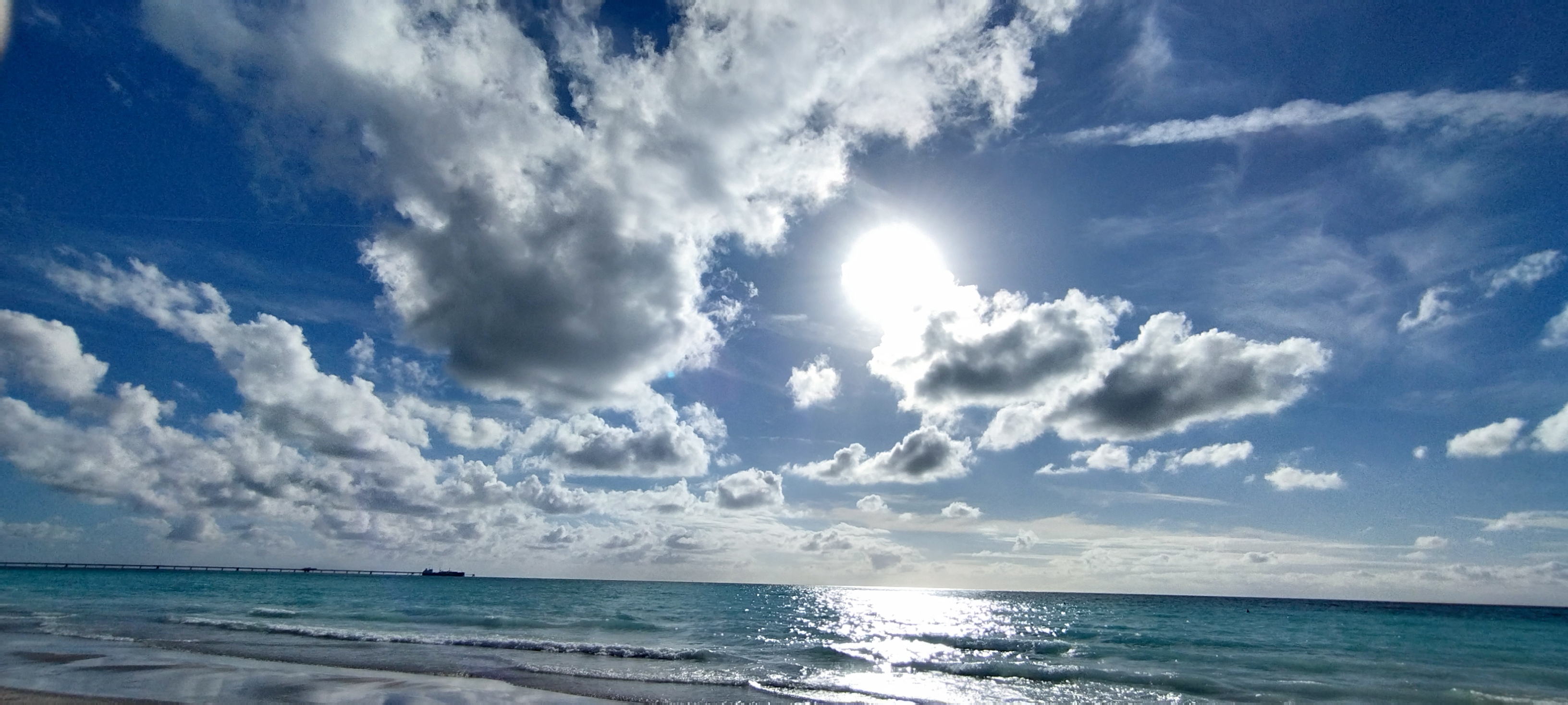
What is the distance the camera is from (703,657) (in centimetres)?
2917

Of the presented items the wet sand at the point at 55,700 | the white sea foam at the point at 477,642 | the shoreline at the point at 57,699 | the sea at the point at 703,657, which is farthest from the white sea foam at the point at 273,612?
the wet sand at the point at 55,700

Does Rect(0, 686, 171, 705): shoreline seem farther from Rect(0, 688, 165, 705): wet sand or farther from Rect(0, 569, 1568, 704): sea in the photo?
Rect(0, 569, 1568, 704): sea

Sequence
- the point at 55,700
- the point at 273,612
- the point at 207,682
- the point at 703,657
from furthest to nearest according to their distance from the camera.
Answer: the point at 273,612, the point at 703,657, the point at 207,682, the point at 55,700

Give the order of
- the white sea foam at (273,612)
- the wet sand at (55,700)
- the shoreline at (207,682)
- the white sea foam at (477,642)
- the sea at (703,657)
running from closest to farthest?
1. the wet sand at (55,700)
2. the shoreline at (207,682)
3. the sea at (703,657)
4. the white sea foam at (477,642)
5. the white sea foam at (273,612)

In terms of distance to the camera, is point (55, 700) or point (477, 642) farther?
point (477, 642)

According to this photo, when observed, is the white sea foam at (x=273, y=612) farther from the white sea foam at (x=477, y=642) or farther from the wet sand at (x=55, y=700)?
the wet sand at (x=55, y=700)

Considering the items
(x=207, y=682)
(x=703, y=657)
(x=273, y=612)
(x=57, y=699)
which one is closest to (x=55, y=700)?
(x=57, y=699)

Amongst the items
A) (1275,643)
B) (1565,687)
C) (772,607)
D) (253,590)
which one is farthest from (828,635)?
(253,590)

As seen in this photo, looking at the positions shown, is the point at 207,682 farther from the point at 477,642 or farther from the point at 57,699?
the point at 477,642

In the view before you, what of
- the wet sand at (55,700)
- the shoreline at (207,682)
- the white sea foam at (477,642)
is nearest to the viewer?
the wet sand at (55,700)

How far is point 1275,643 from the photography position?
46.7 meters

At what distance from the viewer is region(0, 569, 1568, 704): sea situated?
2031cm

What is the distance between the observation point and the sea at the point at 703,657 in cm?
2031

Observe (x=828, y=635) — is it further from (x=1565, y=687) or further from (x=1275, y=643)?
(x=1565, y=687)
